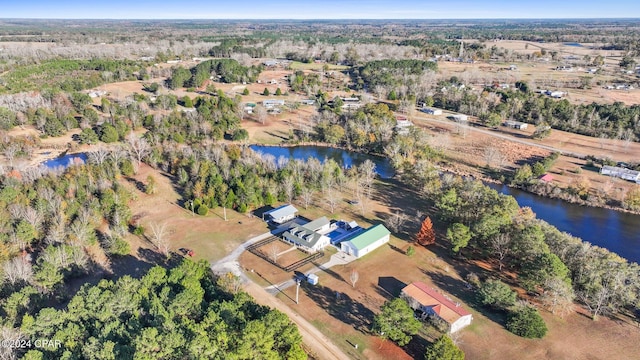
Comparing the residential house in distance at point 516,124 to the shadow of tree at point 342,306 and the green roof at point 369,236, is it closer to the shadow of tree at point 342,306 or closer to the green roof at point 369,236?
the green roof at point 369,236

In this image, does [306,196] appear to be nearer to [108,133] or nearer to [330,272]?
[330,272]

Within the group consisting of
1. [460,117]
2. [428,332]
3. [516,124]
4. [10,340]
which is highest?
[460,117]

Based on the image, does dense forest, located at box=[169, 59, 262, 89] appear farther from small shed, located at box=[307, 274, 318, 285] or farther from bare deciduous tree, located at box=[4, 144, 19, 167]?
small shed, located at box=[307, 274, 318, 285]

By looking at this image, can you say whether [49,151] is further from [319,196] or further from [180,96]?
[319,196]

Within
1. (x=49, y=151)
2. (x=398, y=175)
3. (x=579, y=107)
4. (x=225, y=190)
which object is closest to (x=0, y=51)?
(x=49, y=151)

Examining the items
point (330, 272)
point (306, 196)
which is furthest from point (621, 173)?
point (330, 272)

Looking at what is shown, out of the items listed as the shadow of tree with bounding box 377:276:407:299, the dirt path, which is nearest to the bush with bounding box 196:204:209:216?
the dirt path
